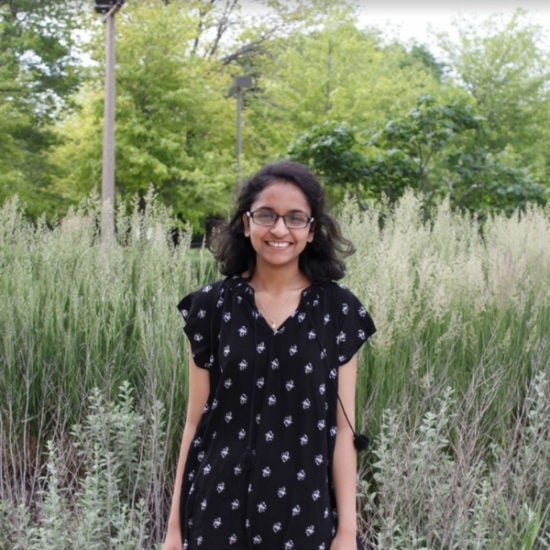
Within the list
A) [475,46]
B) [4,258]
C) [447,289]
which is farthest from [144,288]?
[475,46]

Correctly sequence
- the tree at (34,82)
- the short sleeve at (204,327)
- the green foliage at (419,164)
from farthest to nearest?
the tree at (34,82), the green foliage at (419,164), the short sleeve at (204,327)

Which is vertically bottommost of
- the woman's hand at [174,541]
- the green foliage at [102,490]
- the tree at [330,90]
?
the green foliage at [102,490]

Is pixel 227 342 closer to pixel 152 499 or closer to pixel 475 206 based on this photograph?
pixel 152 499

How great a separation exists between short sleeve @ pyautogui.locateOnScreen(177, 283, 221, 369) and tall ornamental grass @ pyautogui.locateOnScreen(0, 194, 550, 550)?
85 cm

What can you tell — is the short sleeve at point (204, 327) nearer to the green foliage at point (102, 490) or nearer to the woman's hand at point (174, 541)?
the woman's hand at point (174, 541)

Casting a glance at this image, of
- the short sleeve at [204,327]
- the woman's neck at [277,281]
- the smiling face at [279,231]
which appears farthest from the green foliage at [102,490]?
the smiling face at [279,231]

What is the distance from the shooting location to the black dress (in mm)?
1872

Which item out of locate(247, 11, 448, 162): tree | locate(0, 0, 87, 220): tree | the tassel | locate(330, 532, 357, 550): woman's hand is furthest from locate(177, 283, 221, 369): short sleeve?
locate(247, 11, 448, 162): tree

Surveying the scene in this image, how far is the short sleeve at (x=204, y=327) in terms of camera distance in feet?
6.53

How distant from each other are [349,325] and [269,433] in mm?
332

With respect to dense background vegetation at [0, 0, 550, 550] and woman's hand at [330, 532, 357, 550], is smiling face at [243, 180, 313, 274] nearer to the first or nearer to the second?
woman's hand at [330, 532, 357, 550]

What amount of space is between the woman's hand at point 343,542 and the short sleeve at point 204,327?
52 centimetres

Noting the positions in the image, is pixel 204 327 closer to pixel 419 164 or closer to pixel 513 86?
pixel 419 164

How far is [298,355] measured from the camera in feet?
6.25
